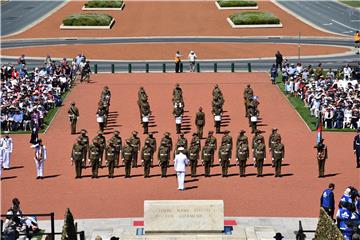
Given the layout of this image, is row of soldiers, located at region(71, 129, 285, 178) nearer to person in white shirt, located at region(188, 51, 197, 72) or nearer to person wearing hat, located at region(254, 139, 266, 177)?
person wearing hat, located at region(254, 139, 266, 177)

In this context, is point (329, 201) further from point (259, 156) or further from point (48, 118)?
point (48, 118)

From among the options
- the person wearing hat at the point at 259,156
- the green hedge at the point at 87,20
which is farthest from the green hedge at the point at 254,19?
the person wearing hat at the point at 259,156

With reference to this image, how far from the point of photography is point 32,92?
4944 cm

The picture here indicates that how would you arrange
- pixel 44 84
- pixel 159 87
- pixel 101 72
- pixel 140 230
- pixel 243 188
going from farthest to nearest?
pixel 101 72 → pixel 159 87 → pixel 44 84 → pixel 243 188 → pixel 140 230

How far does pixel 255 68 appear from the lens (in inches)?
2532

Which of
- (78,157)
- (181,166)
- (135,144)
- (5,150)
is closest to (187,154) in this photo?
(181,166)

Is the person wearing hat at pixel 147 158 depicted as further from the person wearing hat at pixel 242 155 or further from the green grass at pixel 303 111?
Result: the green grass at pixel 303 111

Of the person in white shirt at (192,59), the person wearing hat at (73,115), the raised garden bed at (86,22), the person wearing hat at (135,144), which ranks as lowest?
the person wearing hat at (135,144)

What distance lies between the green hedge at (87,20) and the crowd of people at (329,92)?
93.4ft

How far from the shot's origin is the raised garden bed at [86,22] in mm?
85000

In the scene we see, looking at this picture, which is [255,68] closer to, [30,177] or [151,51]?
[151,51]

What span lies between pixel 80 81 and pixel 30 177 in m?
22.5

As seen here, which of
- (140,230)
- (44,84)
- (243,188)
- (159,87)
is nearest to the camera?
(140,230)

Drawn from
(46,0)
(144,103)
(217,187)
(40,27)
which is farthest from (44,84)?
(46,0)
